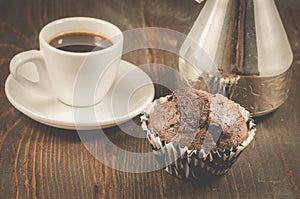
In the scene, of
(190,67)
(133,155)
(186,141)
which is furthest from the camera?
(190,67)

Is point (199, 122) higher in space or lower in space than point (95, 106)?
higher

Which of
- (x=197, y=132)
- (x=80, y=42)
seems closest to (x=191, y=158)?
(x=197, y=132)

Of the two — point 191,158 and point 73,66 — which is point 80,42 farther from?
point 191,158

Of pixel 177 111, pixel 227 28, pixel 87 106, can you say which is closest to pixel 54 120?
pixel 87 106

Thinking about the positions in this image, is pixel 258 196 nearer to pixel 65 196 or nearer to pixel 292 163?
pixel 292 163

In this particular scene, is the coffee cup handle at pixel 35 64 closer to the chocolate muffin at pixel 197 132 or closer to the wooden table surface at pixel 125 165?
the wooden table surface at pixel 125 165
